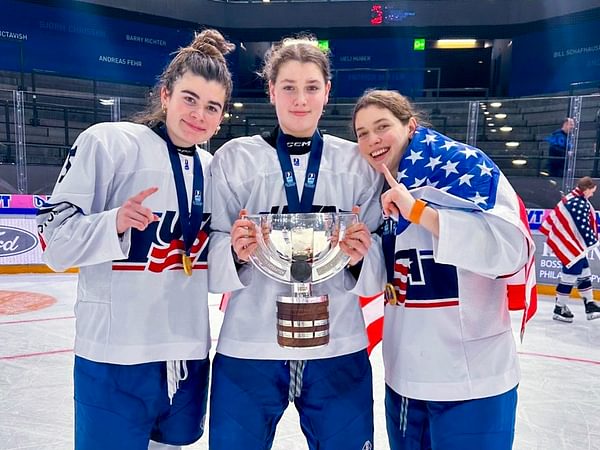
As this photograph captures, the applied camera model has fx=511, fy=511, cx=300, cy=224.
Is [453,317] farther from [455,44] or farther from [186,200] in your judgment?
[455,44]

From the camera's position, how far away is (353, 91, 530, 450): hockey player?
1.15 meters

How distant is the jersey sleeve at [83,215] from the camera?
124 centimetres

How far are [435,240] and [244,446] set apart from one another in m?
0.69

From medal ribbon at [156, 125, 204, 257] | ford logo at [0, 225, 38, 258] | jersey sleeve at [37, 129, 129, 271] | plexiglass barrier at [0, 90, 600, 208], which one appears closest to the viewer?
jersey sleeve at [37, 129, 129, 271]

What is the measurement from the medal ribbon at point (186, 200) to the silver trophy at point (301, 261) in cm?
20

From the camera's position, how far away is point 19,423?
2.36 meters

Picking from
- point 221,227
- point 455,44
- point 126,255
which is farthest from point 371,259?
point 455,44

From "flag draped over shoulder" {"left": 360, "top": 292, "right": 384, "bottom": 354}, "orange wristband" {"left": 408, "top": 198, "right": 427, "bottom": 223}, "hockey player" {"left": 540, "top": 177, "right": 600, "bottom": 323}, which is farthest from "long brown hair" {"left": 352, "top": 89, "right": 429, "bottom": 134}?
"hockey player" {"left": 540, "top": 177, "right": 600, "bottom": 323}

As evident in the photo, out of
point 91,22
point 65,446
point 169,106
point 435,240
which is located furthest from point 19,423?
point 91,22

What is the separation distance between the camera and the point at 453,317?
4.08ft

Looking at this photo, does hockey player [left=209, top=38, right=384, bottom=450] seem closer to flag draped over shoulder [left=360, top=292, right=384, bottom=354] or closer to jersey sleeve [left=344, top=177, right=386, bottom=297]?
jersey sleeve [left=344, top=177, right=386, bottom=297]

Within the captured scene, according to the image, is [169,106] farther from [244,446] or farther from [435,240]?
[244,446]

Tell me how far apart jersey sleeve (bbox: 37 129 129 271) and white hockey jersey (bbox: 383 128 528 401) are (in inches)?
28.5

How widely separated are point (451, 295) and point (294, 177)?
49cm
